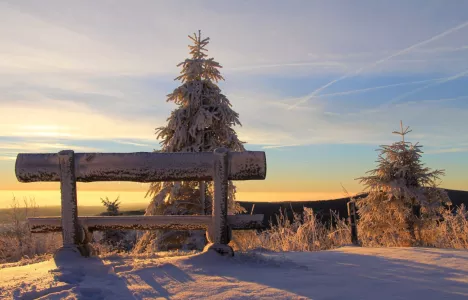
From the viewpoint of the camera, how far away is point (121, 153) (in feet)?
17.0

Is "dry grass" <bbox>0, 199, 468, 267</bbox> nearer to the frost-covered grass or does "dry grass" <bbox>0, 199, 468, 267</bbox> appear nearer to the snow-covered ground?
the frost-covered grass

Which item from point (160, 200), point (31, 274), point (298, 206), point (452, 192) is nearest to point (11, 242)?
point (160, 200)

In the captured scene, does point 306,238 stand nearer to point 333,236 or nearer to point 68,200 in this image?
point 333,236

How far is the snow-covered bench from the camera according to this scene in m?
4.99

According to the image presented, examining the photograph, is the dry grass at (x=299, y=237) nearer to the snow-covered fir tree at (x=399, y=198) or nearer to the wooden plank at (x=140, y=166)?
the snow-covered fir tree at (x=399, y=198)

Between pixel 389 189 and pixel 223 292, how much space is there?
9500mm

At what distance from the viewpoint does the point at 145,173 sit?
16.8 feet

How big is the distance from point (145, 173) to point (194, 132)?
657 cm

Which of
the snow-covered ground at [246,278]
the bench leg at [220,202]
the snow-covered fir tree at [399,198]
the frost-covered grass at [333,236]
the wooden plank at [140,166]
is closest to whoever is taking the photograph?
the snow-covered ground at [246,278]

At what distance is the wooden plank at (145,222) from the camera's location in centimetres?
507

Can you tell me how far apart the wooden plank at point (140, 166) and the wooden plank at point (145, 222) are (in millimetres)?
527

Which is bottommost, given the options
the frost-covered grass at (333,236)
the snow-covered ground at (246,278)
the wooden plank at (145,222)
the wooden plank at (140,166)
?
the frost-covered grass at (333,236)

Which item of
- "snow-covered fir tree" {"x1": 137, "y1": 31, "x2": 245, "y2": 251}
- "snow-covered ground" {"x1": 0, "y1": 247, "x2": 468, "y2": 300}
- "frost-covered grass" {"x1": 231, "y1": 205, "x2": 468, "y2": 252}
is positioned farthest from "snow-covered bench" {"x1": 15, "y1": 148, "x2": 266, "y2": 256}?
"snow-covered fir tree" {"x1": 137, "y1": 31, "x2": 245, "y2": 251}

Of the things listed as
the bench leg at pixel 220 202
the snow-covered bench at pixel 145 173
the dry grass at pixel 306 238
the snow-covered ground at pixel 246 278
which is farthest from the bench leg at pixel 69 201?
the dry grass at pixel 306 238
